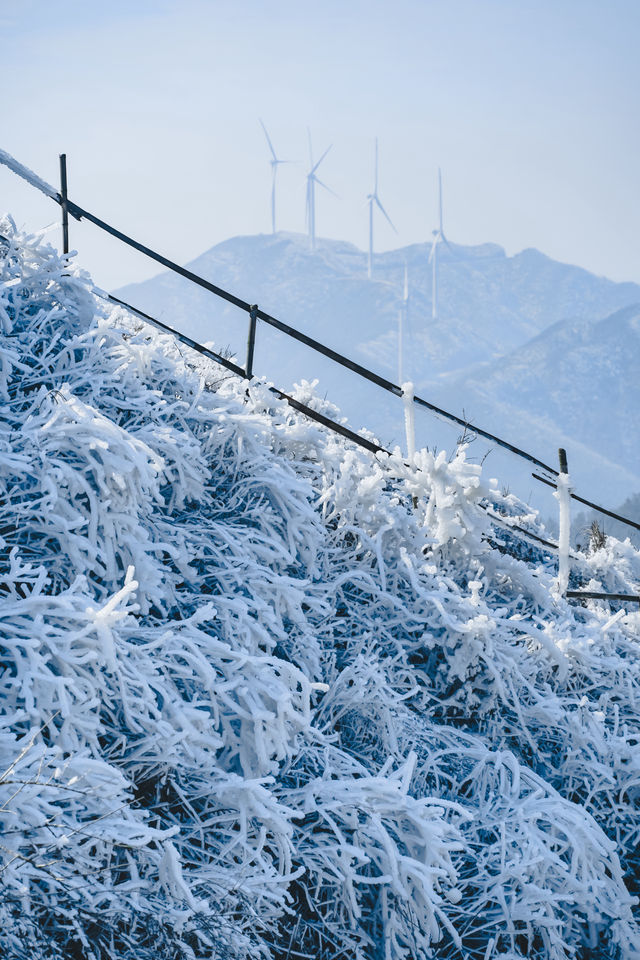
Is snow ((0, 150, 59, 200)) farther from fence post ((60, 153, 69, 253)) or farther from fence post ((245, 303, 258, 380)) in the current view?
fence post ((245, 303, 258, 380))

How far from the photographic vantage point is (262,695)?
11.1 ft

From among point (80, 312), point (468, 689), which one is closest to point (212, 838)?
point (468, 689)

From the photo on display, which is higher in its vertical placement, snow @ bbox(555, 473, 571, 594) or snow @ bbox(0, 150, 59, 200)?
snow @ bbox(0, 150, 59, 200)

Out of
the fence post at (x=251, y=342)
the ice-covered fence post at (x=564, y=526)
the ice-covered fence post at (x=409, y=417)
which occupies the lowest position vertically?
the ice-covered fence post at (x=564, y=526)

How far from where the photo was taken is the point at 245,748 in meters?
3.36

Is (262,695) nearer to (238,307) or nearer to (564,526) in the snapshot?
(238,307)


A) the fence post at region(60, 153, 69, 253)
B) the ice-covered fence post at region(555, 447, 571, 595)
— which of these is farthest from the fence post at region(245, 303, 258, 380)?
the ice-covered fence post at region(555, 447, 571, 595)

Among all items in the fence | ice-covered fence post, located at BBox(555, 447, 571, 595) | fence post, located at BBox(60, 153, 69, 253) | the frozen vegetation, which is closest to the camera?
the frozen vegetation

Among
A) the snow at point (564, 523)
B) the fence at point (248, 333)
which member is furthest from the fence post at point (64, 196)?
the snow at point (564, 523)

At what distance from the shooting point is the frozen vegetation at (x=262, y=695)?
9.29ft

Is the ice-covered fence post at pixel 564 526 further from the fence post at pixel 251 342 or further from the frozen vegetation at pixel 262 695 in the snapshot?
the fence post at pixel 251 342

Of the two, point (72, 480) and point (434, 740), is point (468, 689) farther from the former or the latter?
point (72, 480)

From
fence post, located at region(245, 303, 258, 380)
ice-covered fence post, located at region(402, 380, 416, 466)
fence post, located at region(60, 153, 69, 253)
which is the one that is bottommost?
ice-covered fence post, located at region(402, 380, 416, 466)

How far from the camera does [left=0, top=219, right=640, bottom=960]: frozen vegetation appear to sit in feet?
9.29
